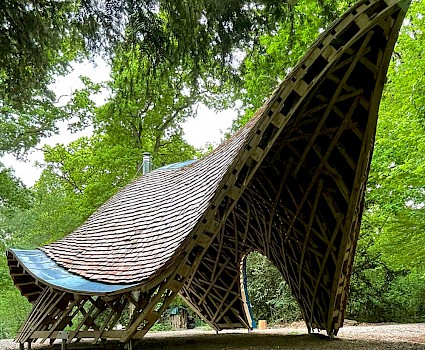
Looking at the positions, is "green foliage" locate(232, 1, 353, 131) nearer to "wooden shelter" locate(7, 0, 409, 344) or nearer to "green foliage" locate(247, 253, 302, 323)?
"wooden shelter" locate(7, 0, 409, 344)

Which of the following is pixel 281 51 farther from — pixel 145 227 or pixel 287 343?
pixel 287 343

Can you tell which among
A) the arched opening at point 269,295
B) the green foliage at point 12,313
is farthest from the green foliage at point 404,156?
the green foliage at point 12,313

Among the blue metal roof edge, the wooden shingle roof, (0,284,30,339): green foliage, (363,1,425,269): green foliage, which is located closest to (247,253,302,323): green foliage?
(363,1,425,269): green foliage

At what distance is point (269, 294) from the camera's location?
16656 mm

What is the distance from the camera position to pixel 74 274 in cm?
650

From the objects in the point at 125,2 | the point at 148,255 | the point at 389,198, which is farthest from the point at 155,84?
the point at 389,198

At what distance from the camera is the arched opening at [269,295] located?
52.3ft

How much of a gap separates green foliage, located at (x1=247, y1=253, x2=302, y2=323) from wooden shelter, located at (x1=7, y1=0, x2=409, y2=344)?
7190mm

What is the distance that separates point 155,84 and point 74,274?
299 cm

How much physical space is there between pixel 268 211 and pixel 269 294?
29.1 feet

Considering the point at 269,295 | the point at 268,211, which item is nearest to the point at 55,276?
the point at 268,211

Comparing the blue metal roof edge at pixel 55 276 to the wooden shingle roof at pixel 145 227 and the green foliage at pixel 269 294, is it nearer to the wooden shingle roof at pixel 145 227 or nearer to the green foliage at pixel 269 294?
the wooden shingle roof at pixel 145 227

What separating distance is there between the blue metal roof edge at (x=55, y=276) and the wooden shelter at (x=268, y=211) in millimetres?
17

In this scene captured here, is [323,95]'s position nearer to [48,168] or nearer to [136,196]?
[136,196]
